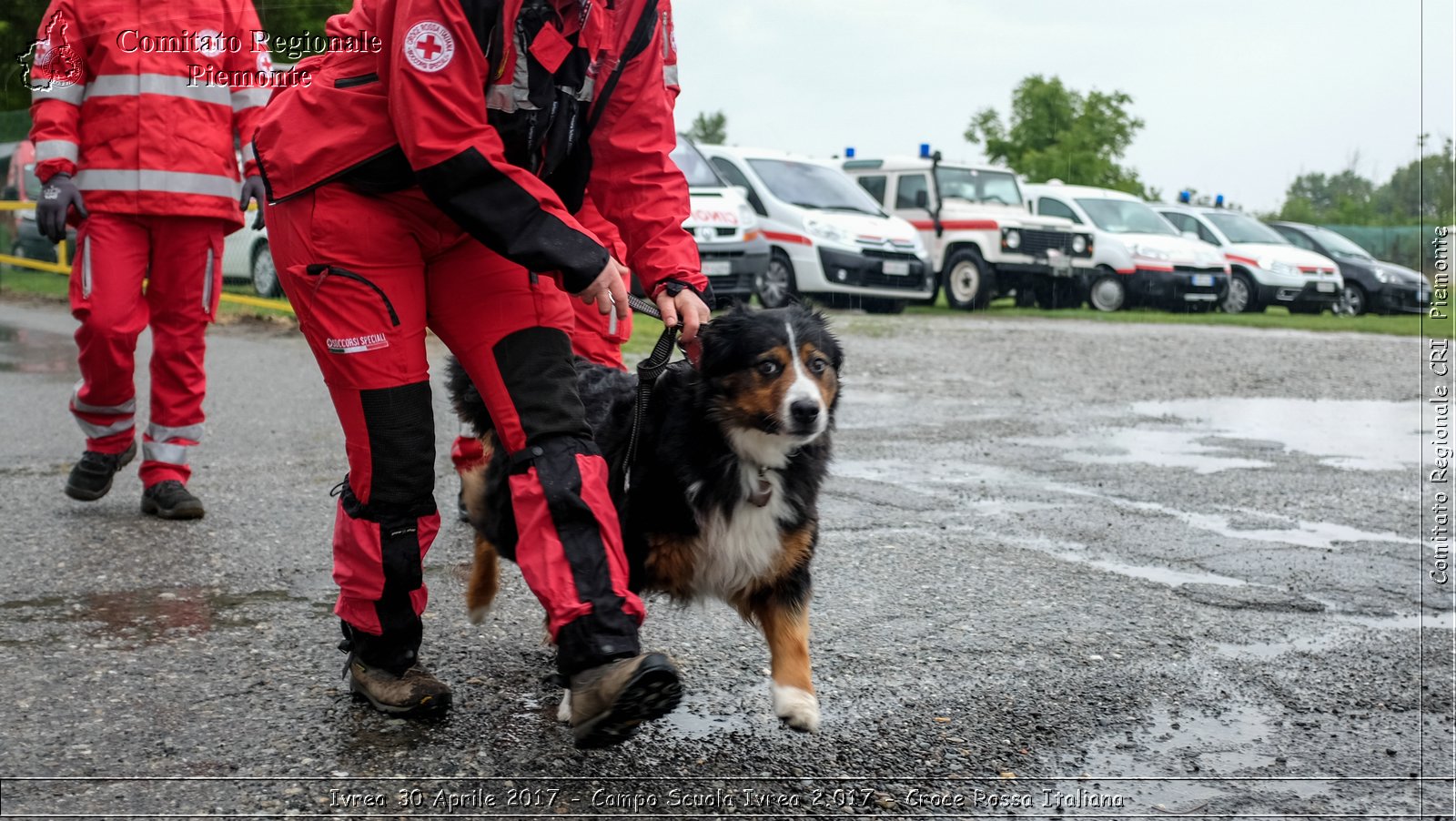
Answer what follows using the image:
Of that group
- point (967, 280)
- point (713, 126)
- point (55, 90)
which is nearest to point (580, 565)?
point (55, 90)

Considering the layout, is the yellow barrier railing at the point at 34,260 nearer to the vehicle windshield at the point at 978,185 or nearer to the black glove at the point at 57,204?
the vehicle windshield at the point at 978,185

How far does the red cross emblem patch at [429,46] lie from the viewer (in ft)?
8.77

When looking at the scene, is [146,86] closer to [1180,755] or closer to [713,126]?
[1180,755]

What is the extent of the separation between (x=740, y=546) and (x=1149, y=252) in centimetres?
1896

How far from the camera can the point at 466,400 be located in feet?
12.1

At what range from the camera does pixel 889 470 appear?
6785mm

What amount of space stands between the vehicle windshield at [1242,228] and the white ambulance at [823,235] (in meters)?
8.14

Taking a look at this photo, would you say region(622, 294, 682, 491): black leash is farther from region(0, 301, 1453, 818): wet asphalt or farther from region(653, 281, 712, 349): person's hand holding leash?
region(0, 301, 1453, 818): wet asphalt

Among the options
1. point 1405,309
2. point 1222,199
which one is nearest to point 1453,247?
point 1405,309

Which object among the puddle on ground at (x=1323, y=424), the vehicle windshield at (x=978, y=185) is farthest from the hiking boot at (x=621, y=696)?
the vehicle windshield at (x=978, y=185)

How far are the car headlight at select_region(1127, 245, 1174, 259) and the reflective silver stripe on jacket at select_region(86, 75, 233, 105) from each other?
Answer: 698 inches

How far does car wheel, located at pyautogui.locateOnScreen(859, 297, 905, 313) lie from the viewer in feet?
59.7

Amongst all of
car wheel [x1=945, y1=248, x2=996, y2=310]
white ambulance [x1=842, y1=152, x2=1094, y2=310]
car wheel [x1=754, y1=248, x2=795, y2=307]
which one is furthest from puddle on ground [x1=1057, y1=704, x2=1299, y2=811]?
white ambulance [x1=842, y1=152, x2=1094, y2=310]

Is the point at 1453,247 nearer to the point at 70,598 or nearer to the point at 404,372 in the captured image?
the point at 404,372
